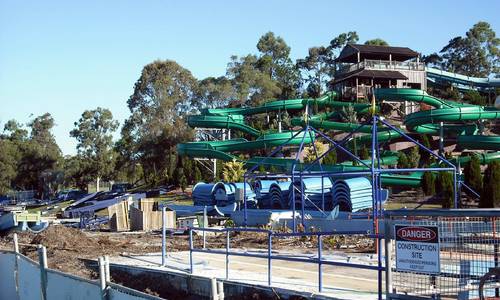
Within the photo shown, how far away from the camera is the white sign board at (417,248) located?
749 cm

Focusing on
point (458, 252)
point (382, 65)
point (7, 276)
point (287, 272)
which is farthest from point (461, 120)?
point (458, 252)

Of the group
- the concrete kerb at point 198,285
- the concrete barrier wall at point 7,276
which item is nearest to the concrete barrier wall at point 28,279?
the concrete barrier wall at point 7,276

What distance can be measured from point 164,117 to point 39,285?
226ft

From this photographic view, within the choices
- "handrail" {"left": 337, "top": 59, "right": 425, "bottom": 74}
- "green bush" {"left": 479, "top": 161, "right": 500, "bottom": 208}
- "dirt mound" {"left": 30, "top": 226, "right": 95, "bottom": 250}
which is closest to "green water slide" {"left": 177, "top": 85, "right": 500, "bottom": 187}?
"handrail" {"left": 337, "top": 59, "right": 425, "bottom": 74}

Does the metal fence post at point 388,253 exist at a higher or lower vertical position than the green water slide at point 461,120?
lower

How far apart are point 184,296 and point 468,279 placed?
25.8 feet

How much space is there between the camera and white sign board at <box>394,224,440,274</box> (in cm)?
749

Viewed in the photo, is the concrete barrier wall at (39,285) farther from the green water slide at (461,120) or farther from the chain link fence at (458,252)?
the green water slide at (461,120)

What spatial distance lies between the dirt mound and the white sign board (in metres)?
15.1

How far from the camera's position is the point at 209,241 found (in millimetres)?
23953

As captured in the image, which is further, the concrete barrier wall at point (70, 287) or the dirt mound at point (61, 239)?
the dirt mound at point (61, 239)

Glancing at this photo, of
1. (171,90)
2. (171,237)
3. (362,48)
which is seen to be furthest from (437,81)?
(171,237)

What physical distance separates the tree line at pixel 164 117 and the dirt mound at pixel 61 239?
131ft

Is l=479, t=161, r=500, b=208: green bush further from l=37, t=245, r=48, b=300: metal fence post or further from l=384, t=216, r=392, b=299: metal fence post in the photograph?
l=37, t=245, r=48, b=300: metal fence post
